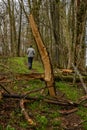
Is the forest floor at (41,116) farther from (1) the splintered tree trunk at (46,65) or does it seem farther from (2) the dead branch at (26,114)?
(1) the splintered tree trunk at (46,65)

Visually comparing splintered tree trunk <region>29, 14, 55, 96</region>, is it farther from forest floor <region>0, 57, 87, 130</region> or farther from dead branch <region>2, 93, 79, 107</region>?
dead branch <region>2, 93, 79, 107</region>

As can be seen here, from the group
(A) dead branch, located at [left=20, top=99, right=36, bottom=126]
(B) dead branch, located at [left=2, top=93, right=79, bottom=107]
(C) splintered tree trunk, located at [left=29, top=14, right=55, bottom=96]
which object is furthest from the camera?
(C) splintered tree trunk, located at [left=29, top=14, right=55, bottom=96]

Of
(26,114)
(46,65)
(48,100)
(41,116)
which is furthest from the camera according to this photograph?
(46,65)

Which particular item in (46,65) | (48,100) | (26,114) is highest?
(46,65)

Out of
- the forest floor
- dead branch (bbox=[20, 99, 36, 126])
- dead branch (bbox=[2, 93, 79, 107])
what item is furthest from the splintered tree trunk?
dead branch (bbox=[20, 99, 36, 126])

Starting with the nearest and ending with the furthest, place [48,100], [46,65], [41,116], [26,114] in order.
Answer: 1. [26,114]
2. [41,116]
3. [48,100]
4. [46,65]

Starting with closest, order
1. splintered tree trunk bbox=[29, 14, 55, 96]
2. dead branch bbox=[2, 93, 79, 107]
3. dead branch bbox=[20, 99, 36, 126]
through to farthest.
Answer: dead branch bbox=[20, 99, 36, 126]
dead branch bbox=[2, 93, 79, 107]
splintered tree trunk bbox=[29, 14, 55, 96]

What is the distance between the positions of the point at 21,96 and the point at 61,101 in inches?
59.8

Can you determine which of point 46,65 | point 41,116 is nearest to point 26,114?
point 41,116

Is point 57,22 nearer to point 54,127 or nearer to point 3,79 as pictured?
point 3,79

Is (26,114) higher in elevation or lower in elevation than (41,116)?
higher

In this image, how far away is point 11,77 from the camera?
590 inches

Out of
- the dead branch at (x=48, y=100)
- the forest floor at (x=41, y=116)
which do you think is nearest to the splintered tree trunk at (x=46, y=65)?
the forest floor at (x=41, y=116)

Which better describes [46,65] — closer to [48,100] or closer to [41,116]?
[48,100]
